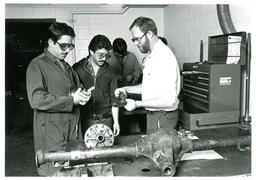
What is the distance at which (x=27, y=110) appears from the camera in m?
6.12

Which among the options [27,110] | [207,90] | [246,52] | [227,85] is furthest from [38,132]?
[27,110]

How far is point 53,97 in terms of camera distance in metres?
1.75

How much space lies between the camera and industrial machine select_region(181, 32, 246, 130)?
2.13 m

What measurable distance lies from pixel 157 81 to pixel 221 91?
0.64m

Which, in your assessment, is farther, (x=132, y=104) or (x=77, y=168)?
(x=132, y=104)

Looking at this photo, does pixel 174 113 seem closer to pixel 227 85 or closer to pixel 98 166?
pixel 227 85

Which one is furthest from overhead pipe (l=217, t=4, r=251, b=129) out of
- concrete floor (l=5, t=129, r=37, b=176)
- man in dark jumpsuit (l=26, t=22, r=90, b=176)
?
concrete floor (l=5, t=129, r=37, b=176)

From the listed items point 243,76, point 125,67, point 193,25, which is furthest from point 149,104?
point 125,67

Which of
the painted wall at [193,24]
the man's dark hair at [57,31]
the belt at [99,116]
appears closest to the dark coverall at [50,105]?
the man's dark hair at [57,31]

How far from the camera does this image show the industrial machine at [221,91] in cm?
213

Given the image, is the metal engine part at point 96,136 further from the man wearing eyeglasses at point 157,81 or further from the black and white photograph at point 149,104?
the man wearing eyeglasses at point 157,81

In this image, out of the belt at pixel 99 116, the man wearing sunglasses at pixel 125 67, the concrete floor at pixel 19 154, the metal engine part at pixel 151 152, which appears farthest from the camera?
the man wearing sunglasses at pixel 125 67

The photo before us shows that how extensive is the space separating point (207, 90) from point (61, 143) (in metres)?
1.24

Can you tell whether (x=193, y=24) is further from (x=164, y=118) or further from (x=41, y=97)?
(x=41, y=97)
